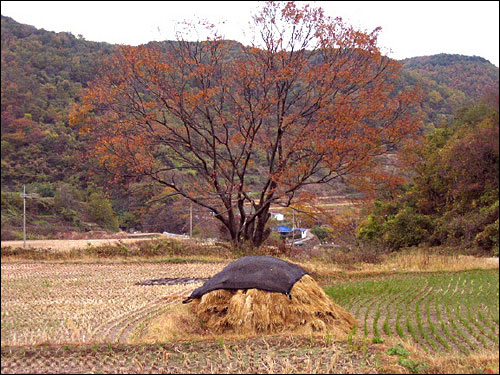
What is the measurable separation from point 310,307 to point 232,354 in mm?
1806

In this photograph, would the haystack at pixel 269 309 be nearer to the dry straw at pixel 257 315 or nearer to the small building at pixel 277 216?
the dry straw at pixel 257 315

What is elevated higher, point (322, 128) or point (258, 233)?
point (322, 128)

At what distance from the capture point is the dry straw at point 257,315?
5570 millimetres

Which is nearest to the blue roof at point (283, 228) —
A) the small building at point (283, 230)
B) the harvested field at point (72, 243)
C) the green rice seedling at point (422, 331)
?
the small building at point (283, 230)

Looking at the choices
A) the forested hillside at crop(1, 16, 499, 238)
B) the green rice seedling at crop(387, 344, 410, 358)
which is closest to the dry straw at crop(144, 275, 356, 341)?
the green rice seedling at crop(387, 344, 410, 358)

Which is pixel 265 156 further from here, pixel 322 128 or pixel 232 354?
pixel 232 354

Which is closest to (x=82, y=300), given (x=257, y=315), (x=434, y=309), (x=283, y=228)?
(x=257, y=315)

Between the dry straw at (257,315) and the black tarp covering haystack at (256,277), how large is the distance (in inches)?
2.7

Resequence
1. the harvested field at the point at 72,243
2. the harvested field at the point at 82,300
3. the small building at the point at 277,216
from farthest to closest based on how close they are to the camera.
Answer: the small building at the point at 277,216
the harvested field at the point at 72,243
the harvested field at the point at 82,300

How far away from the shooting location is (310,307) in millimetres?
5980

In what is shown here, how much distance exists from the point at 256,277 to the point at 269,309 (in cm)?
47

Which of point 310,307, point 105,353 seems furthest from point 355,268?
point 105,353

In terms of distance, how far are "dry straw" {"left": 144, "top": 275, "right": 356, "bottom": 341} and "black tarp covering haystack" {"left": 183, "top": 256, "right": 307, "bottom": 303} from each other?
0.07 m

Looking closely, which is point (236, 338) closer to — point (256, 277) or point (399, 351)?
point (256, 277)
